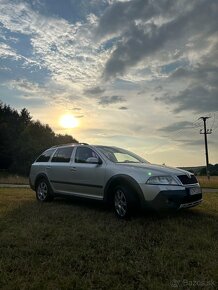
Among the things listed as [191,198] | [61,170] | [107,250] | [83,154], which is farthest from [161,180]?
[61,170]

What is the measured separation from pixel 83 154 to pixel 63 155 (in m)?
1.00

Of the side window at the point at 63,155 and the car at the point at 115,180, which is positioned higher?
the side window at the point at 63,155

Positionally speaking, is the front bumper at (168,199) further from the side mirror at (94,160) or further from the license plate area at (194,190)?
the side mirror at (94,160)

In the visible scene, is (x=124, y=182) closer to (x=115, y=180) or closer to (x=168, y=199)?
(x=115, y=180)

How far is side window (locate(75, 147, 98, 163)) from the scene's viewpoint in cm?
928

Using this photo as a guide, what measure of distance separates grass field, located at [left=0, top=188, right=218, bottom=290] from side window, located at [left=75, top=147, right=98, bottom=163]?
4.76 feet

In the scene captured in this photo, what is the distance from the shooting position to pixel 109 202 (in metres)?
8.29

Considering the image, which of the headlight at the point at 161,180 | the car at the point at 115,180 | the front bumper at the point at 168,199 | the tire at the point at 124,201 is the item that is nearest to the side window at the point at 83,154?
the car at the point at 115,180

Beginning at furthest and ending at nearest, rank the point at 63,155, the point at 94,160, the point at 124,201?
the point at 63,155 → the point at 94,160 → the point at 124,201

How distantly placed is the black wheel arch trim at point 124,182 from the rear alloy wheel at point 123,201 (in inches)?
5.3

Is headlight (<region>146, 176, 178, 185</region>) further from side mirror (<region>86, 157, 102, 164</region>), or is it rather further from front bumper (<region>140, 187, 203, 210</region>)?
side mirror (<region>86, 157, 102, 164</region>)

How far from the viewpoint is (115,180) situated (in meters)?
8.04

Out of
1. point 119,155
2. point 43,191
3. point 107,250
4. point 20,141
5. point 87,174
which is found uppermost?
point 20,141

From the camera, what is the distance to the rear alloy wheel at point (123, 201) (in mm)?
7538
